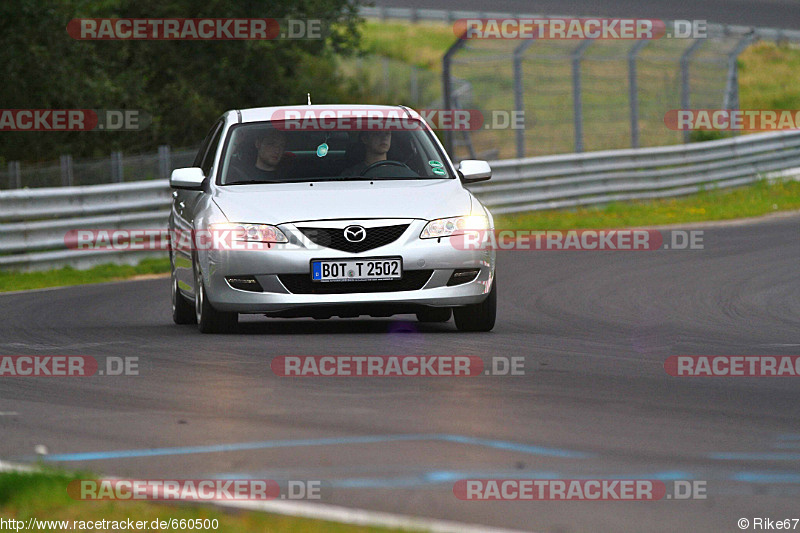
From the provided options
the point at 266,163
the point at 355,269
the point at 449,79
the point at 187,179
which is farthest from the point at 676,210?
the point at 355,269

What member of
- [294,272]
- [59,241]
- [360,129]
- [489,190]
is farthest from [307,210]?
[489,190]

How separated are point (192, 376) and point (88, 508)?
11.8ft

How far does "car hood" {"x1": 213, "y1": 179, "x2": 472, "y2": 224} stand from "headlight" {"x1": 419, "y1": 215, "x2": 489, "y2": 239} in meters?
0.04

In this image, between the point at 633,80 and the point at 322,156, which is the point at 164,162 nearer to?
the point at 633,80

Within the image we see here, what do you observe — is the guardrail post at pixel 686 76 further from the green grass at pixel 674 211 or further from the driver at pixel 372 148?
the driver at pixel 372 148

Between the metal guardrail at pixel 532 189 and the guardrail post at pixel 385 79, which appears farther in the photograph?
the guardrail post at pixel 385 79

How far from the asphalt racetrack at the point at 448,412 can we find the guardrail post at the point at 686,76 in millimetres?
16807

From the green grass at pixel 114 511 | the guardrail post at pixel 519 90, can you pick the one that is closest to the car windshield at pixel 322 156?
the green grass at pixel 114 511

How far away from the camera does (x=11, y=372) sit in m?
9.30

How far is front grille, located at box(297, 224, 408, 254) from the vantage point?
1043cm

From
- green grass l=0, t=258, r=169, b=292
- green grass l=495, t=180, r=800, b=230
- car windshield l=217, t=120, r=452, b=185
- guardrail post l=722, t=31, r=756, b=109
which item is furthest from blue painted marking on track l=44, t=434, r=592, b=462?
guardrail post l=722, t=31, r=756, b=109

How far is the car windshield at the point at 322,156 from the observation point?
11.4 m

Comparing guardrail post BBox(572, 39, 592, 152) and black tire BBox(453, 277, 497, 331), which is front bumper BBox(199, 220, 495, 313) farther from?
guardrail post BBox(572, 39, 592, 152)

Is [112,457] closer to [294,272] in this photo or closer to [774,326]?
[294,272]
